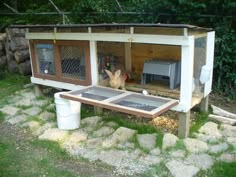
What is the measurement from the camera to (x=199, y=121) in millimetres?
4066

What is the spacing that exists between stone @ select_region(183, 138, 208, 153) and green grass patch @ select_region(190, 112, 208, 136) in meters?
0.23

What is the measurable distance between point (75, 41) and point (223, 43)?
256 centimetres

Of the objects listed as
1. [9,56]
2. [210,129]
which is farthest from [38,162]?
[9,56]

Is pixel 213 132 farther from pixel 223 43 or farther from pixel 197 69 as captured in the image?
pixel 223 43

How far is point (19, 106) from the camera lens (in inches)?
191

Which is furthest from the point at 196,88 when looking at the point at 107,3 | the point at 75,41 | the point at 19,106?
the point at 107,3

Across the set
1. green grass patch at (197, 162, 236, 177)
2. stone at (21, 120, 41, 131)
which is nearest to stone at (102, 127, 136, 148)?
green grass patch at (197, 162, 236, 177)

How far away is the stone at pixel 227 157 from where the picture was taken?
311 cm

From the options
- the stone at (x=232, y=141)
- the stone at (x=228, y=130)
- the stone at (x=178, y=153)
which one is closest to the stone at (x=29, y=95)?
the stone at (x=178, y=153)

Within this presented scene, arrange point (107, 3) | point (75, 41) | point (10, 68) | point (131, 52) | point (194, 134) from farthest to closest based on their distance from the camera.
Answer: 1. point (10, 68)
2. point (107, 3)
3. point (131, 52)
4. point (75, 41)
5. point (194, 134)

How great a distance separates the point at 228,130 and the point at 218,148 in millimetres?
514

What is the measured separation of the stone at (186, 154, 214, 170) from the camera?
9.89 ft

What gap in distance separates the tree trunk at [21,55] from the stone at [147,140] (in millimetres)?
4136

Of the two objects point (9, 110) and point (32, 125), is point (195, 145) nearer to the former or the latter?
point (32, 125)
